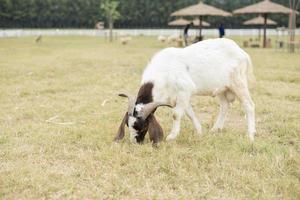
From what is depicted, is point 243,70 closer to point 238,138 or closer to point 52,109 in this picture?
point 238,138

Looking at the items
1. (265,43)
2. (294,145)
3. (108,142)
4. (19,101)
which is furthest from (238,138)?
(265,43)

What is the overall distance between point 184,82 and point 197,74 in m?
0.34

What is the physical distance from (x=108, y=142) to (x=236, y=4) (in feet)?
197

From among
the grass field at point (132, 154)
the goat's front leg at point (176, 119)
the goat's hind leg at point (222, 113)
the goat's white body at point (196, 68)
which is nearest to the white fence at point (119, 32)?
the grass field at point (132, 154)

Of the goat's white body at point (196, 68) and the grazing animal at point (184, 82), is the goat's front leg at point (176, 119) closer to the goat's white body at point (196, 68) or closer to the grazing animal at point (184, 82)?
the grazing animal at point (184, 82)

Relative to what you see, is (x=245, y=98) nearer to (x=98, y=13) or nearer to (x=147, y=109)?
(x=147, y=109)

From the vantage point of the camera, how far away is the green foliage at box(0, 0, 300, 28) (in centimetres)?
5844

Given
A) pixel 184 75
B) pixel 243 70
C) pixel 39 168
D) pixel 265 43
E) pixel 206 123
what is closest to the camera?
pixel 39 168

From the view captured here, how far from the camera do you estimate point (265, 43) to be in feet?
99.2

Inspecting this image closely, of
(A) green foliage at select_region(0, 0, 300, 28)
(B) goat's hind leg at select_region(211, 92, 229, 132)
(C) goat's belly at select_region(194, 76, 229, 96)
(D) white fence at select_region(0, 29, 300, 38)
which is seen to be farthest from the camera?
(A) green foliage at select_region(0, 0, 300, 28)

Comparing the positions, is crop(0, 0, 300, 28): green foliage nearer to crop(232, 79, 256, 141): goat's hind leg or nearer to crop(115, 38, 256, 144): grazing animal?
crop(115, 38, 256, 144): grazing animal

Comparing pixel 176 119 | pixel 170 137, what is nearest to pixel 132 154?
pixel 170 137

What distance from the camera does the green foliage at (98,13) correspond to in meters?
58.4

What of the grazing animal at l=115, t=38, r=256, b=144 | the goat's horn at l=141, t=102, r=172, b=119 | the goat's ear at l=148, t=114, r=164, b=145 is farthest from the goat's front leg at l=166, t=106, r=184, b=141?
the goat's horn at l=141, t=102, r=172, b=119
